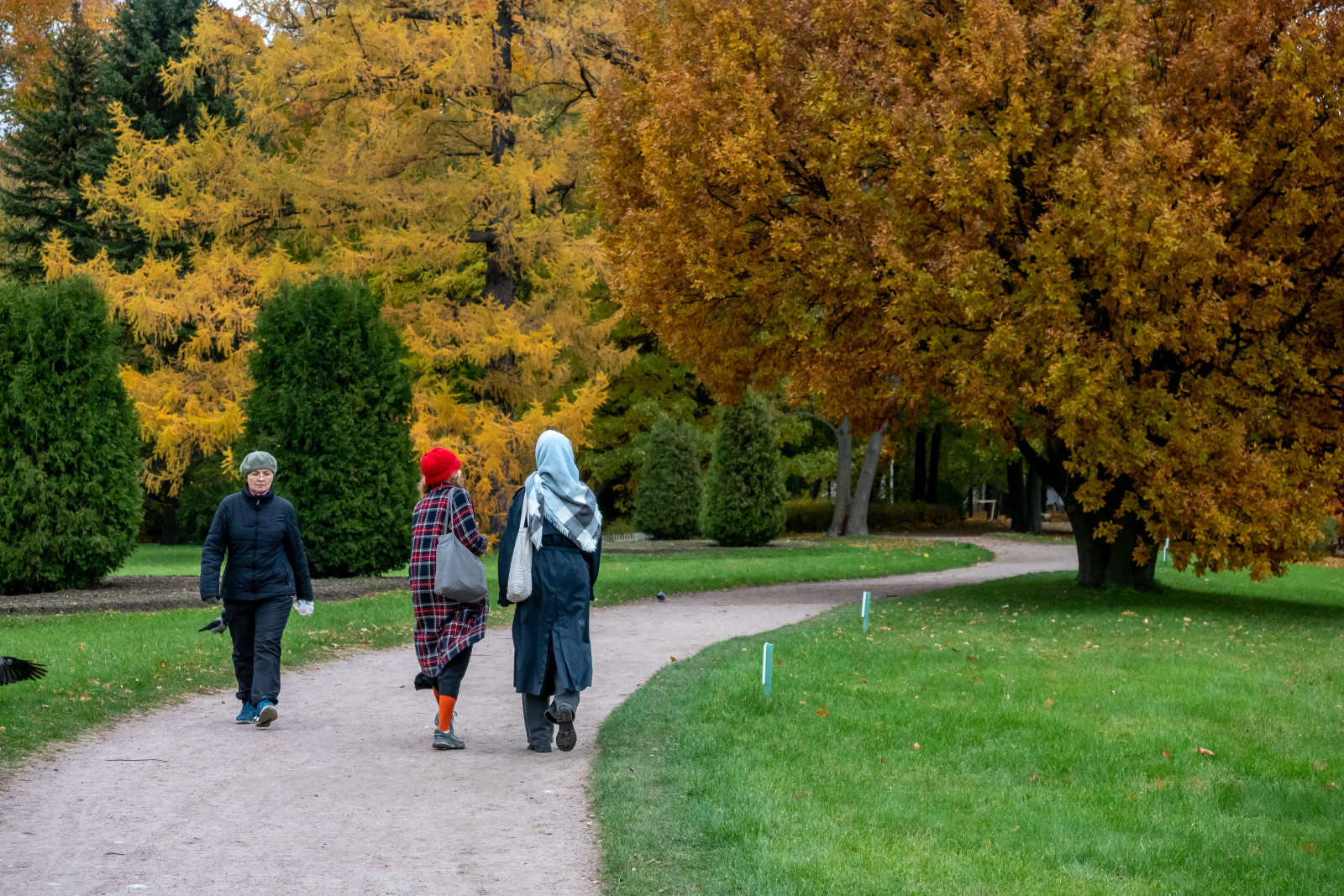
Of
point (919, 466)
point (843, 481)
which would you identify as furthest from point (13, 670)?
point (919, 466)

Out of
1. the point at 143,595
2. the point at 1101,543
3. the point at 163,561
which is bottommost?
the point at 163,561

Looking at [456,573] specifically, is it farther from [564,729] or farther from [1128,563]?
[1128,563]

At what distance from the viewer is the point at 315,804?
613cm

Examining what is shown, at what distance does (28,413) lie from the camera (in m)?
15.5

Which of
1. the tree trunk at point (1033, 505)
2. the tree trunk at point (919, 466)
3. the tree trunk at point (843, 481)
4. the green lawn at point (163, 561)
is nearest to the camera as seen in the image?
the green lawn at point (163, 561)

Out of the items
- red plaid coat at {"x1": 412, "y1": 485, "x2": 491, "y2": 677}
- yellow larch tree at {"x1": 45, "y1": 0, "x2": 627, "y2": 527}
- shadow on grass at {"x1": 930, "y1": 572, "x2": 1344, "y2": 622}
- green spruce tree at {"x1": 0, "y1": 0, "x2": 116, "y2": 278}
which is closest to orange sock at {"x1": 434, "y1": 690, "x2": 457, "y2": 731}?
red plaid coat at {"x1": 412, "y1": 485, "x2": 491, "y2": 677}

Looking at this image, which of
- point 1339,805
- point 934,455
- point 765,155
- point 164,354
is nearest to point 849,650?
point 1339,805

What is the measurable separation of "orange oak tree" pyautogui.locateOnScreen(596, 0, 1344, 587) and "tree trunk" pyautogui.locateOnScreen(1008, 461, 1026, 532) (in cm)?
A: 2843

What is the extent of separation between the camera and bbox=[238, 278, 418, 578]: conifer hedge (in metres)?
17.2

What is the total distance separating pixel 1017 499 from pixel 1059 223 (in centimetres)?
3125

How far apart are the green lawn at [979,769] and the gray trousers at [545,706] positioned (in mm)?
382

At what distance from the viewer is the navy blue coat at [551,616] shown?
750cm

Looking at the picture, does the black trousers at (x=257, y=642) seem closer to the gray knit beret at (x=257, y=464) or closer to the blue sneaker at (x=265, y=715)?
the blue sneaker at (x=265, y=715)

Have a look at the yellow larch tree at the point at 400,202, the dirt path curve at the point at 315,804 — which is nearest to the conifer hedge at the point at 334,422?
the yellow larch tree at the point at 400,202
